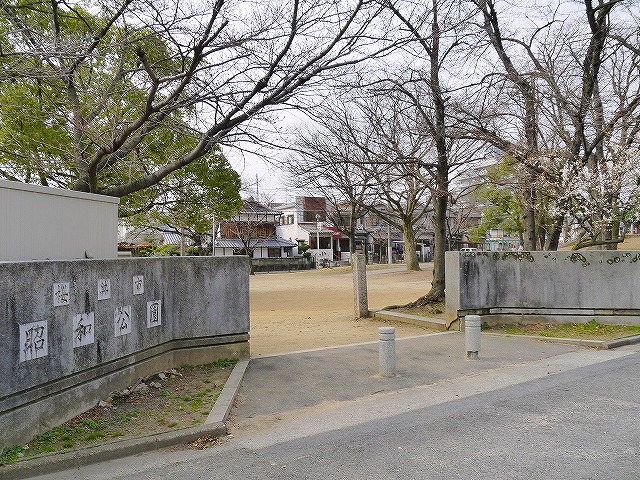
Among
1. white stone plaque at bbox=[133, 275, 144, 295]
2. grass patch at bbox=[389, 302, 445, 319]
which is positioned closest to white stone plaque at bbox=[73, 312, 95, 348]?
white stone plaque at bbox=[133, 275, 144, 295]

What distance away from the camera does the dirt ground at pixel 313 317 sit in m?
11.2

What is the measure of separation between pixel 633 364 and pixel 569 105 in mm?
8007

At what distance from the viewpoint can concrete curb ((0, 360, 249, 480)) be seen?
432cm

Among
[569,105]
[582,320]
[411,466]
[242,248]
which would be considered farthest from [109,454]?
[242,248]

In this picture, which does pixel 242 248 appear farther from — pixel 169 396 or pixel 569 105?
pixel 169 396


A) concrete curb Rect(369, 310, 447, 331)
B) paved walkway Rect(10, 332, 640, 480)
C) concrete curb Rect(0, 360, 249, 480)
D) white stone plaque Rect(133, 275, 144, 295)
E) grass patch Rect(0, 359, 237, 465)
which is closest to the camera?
concrete curb Rect(0, 360, 249, 480)

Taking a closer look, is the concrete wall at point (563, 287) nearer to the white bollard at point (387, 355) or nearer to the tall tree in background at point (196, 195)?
the white bollard at point (387, 355)

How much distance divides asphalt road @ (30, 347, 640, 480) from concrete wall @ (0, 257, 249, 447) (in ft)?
3.37

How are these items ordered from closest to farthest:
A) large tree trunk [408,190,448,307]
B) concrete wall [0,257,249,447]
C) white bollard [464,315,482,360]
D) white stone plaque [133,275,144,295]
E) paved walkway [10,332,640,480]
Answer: concrete wall [0,257,249,447] < paved walkway [10,332,640,480] < white stone plaque [133,275,144,295] < white bollard [464,315,482,360] < large tree trunk [408,190,448,307]

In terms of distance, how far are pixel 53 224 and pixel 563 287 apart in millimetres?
10830

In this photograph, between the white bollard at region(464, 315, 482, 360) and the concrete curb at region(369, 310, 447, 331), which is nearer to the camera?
the white bollard at region(464, 315, 482, 360)

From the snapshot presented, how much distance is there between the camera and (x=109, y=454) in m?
4.73

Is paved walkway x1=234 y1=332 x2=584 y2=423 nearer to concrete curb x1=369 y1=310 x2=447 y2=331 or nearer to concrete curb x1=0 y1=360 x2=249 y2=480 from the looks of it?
concrete curb x1=0 y1=360 x2=249 y2=480

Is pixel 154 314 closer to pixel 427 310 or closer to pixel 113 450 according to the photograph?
pixel 113 450
